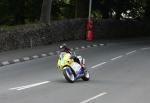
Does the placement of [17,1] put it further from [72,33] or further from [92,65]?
[92,65]

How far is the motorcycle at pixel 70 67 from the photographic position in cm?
1805

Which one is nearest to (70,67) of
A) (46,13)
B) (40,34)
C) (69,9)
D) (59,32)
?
(40,34)

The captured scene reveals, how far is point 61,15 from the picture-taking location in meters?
54.2

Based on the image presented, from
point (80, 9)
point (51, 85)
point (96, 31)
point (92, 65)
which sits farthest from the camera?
point (80, 9)

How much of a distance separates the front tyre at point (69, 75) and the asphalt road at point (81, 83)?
182 mm

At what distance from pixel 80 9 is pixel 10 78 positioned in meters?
27.6

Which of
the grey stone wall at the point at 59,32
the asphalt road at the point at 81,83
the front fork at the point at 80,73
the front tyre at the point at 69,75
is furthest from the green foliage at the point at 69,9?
the front tyre at the point at 69,75

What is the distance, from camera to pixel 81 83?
18344 millimetres

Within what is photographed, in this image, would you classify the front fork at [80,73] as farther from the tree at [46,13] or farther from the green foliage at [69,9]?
the green foliage at [69,9]

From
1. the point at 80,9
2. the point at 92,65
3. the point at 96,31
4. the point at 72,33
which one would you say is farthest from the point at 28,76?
the point at 80,9

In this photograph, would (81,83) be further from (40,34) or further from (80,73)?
(40,34)

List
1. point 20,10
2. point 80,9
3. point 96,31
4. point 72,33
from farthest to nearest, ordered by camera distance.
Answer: point 20,10 → point 80,9 → point 96,31 → point 72,33

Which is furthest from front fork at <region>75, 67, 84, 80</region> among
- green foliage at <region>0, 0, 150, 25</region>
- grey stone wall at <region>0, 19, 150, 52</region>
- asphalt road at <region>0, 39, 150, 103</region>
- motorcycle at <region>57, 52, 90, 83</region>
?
green foliage at <region>0, 0, 150, 25</region>

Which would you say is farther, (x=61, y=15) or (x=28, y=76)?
(x=61, y=15)
